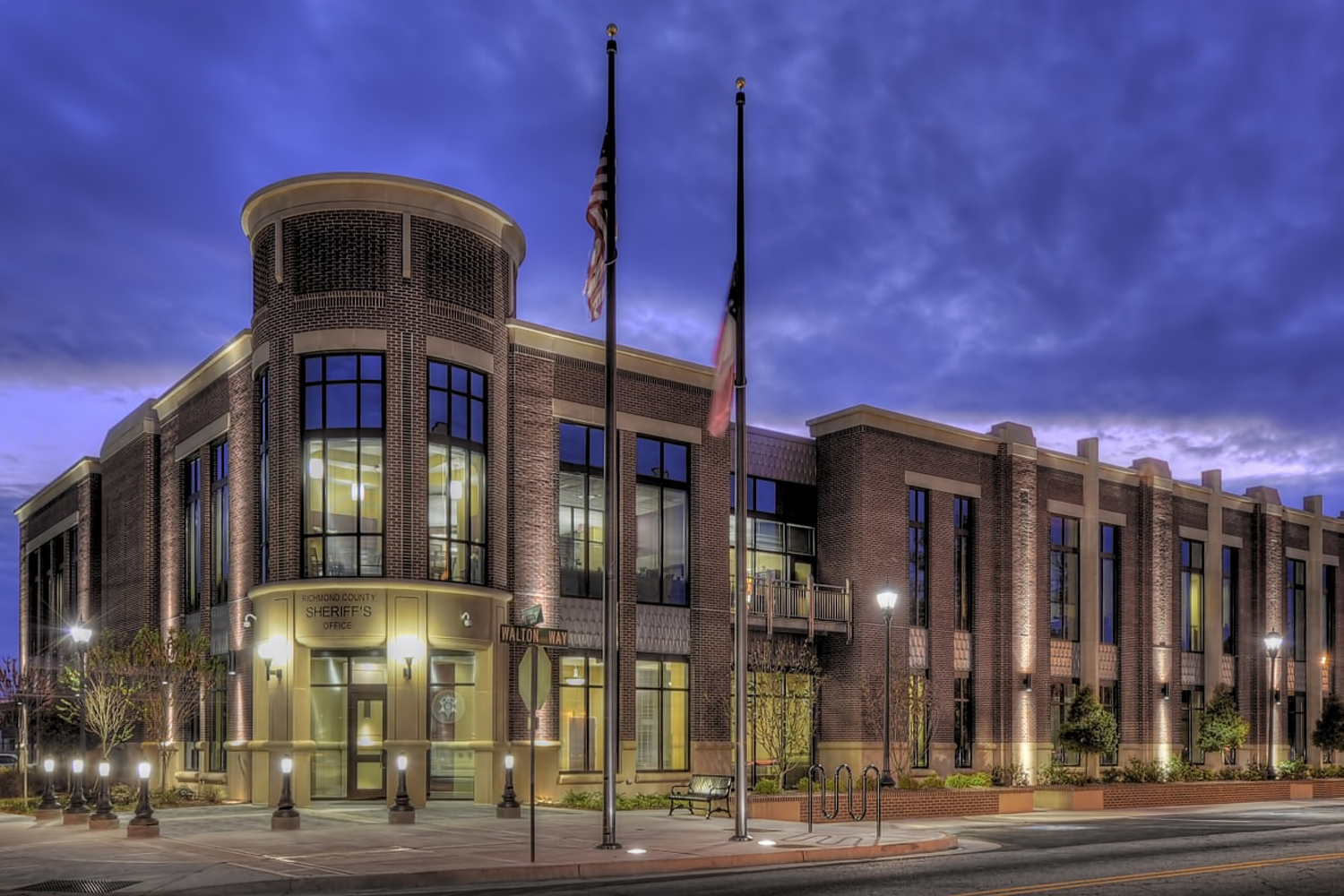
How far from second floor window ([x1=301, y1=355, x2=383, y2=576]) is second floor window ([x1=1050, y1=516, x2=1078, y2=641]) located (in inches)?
938

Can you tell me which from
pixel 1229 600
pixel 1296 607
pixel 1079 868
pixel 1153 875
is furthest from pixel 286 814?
pixel 1296 607

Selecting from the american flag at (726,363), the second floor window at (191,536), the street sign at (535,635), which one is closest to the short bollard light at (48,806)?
the street sign at (535,635)

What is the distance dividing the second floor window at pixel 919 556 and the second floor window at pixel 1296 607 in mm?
20619

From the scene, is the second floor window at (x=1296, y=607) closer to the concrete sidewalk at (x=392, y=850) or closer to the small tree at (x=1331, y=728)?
the small tree at (x=1331, y=728)

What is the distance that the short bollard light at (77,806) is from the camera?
23.7m

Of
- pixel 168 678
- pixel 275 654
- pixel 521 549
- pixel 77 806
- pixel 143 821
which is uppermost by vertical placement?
pixel 521 549

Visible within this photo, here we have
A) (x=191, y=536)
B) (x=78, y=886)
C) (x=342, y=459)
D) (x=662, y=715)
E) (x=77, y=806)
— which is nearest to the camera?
(x=78, y=886)

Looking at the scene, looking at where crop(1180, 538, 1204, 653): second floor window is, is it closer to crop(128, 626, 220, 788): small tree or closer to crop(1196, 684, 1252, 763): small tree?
crop(1196, 684, 1252, 763): small tree

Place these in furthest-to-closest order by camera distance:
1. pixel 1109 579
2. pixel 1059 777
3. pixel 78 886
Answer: pixel 1109 579
pixel 1059 777
pixel 78 886

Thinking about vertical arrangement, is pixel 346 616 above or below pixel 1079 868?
above

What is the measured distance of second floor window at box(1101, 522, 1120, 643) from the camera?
44375 millimetres

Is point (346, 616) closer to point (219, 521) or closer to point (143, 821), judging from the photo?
point (143, 821)

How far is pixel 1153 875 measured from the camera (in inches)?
657

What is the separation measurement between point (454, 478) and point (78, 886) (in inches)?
576
